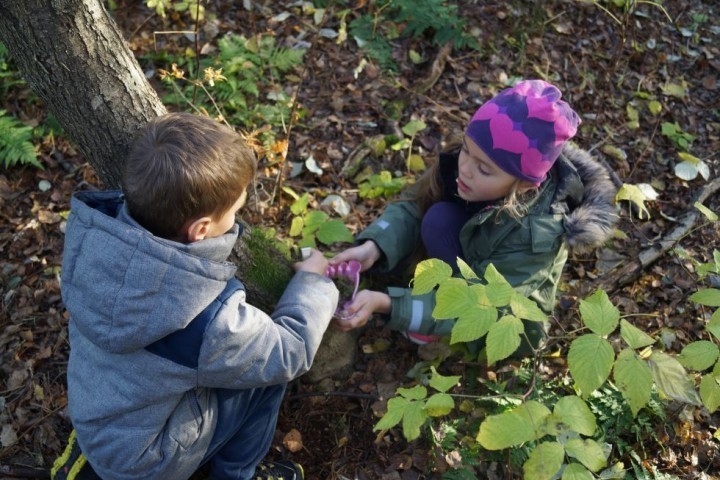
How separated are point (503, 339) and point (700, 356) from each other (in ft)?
2.79

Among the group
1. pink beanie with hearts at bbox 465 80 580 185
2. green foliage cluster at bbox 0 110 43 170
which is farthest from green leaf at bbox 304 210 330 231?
green foliage cluster at bbox 0 110 43 170

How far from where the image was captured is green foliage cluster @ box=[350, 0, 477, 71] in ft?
15.4

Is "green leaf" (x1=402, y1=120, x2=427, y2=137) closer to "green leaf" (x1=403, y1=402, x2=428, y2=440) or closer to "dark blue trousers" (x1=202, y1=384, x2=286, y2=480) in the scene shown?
"dark blue trousers" (x1=202, y1=384, x2=286, y2=480)

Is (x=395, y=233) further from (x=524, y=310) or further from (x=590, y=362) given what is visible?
(x=590, y=362)

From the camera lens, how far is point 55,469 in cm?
250

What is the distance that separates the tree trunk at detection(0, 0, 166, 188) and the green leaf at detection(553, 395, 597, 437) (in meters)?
2.03

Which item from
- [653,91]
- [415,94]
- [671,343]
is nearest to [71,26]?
[415,94]

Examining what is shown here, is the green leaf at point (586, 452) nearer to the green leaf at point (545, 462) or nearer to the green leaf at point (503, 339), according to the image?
the green leaf at point (545, 462)

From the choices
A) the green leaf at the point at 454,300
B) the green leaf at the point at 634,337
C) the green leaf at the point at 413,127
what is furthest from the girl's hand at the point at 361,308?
the green leaf at the point at 413,127

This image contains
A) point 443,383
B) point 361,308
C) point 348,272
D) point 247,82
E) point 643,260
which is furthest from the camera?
Answer: point 247,82

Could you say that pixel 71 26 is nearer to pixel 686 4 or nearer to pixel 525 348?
pixel 525 348

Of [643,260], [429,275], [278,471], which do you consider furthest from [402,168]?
[278,471]

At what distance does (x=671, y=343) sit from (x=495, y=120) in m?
1.81

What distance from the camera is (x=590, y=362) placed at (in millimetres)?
1813
